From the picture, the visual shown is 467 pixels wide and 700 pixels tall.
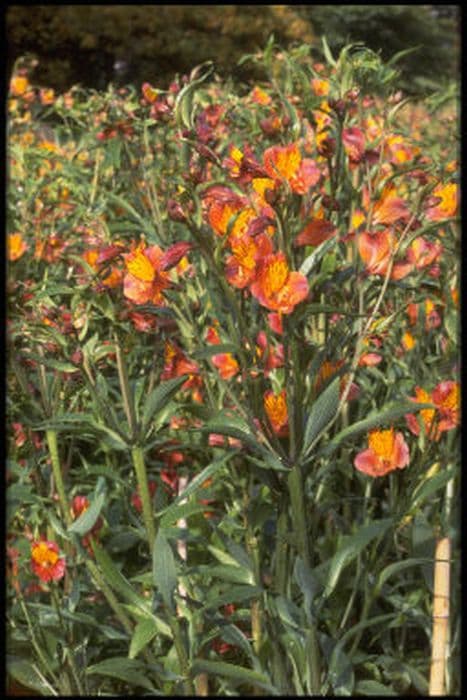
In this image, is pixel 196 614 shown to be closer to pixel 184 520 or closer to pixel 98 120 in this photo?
pixel 184 520

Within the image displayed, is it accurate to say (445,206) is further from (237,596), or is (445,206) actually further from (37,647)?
(37,647)

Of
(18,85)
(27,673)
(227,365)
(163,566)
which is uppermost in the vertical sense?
(18,85)

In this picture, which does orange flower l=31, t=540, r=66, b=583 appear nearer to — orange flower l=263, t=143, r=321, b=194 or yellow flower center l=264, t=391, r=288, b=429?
yellow flower center l=264, t=391, r=288, b=429

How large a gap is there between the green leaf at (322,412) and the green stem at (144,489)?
21 cm

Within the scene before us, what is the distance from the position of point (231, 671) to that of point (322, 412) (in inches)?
12.7

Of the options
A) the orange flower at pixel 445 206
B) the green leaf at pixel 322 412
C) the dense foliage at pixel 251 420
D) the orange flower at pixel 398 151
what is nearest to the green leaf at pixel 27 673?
the dense foliage at pixel 251 420

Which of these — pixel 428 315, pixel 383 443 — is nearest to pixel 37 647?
pixel 383 443

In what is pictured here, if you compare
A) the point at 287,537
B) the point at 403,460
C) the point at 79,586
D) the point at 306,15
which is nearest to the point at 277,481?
the point at 287,537

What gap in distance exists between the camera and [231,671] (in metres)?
1.10

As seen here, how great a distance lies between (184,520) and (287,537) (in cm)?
28

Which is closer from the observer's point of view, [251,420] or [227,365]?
[251,420]

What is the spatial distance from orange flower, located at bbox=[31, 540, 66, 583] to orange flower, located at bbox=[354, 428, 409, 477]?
1.41ft

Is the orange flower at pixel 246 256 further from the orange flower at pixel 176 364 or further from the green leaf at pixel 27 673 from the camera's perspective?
the green leaf at pixel 27 673

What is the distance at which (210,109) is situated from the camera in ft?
5.23
